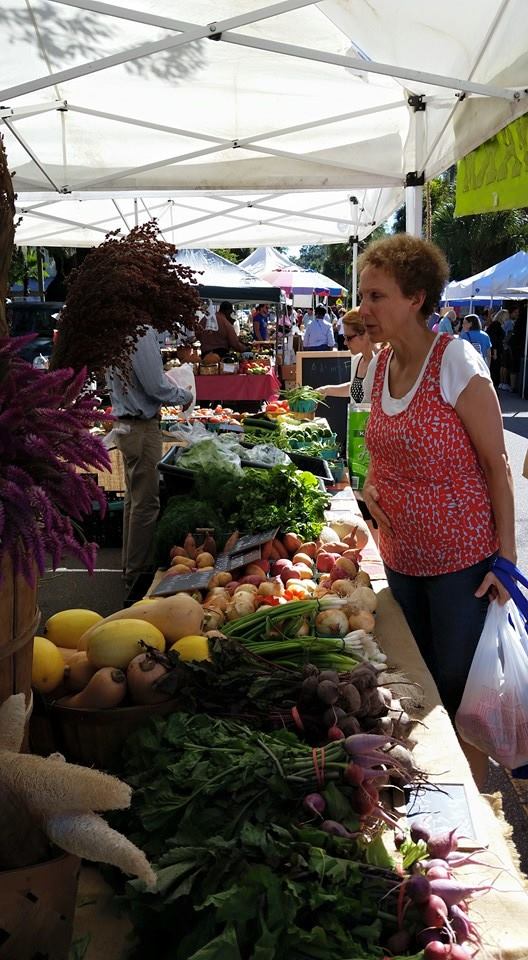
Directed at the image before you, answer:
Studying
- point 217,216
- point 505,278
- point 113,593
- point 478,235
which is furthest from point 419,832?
point 478,235

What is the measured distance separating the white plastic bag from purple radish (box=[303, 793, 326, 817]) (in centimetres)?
128

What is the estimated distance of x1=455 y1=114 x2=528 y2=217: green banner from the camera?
3.72 meters

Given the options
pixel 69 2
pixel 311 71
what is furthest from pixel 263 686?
pixel 311 71

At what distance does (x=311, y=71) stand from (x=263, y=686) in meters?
5.41

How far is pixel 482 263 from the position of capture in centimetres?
4188

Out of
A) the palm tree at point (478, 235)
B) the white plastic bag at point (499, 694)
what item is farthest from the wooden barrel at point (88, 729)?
the palm tree at point (478, 235)

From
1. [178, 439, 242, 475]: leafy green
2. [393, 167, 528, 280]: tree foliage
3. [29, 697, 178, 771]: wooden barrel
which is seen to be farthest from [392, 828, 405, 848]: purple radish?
[393, 167, 528, 280]: tree foliage

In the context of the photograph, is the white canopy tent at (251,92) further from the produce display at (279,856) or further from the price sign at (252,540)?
the produce display at (279,856)

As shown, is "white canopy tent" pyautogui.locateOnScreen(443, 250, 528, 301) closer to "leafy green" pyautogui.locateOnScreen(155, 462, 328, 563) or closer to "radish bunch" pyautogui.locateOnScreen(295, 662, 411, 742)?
"leafy green" pyautogui.locateOnScreen(155, 462, 328, 563)

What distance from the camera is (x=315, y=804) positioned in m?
1.59

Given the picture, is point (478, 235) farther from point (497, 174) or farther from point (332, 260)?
point (497, 174)

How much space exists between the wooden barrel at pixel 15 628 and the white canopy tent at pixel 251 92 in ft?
11.0

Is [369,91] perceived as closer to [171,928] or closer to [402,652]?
[402,652]

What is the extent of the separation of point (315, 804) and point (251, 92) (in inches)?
242
